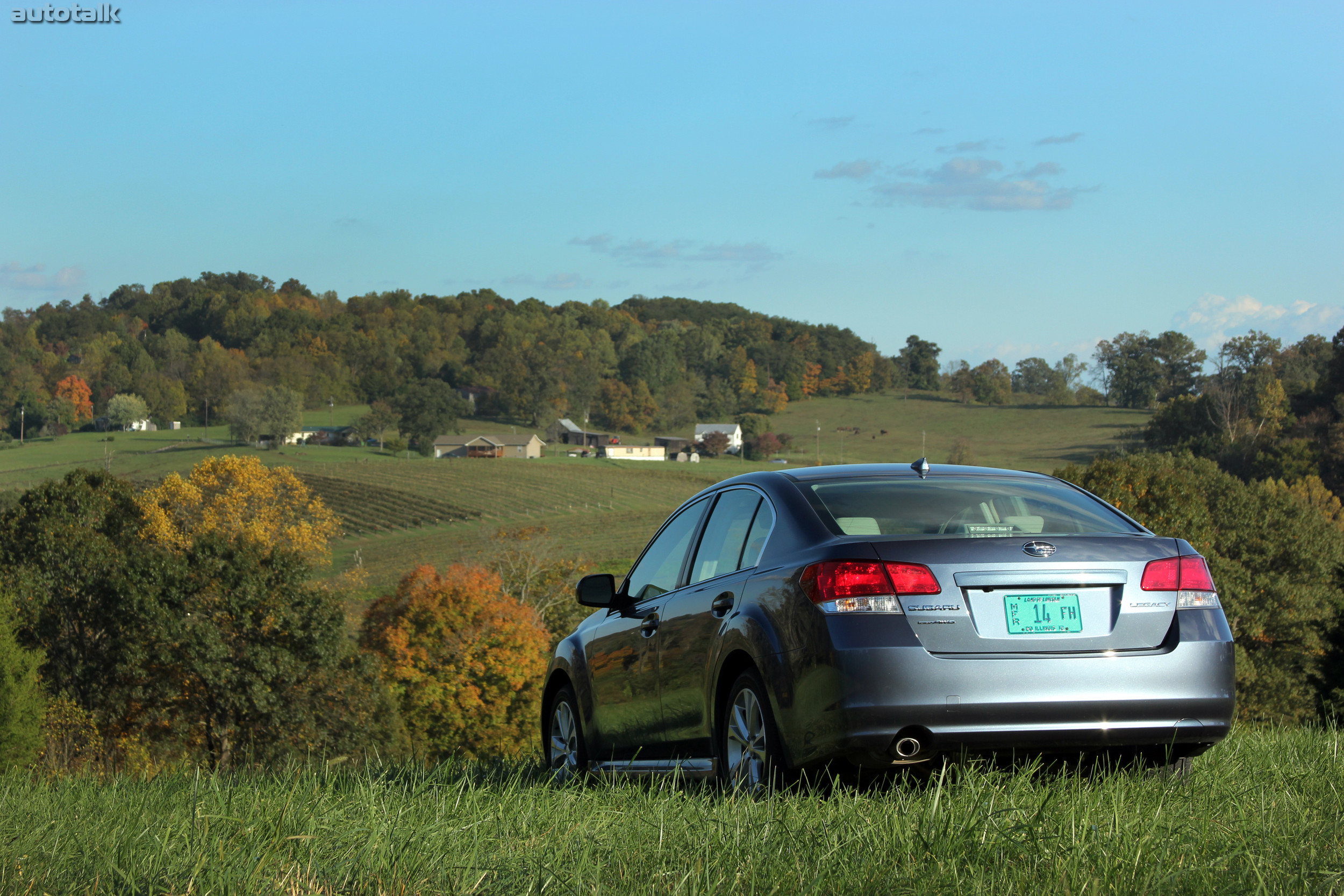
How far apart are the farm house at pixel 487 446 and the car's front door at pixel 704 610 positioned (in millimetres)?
130003

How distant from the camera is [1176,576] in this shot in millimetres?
4762

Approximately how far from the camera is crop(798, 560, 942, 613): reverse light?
4.50 meters

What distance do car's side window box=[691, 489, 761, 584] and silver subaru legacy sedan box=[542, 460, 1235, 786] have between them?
162 mm

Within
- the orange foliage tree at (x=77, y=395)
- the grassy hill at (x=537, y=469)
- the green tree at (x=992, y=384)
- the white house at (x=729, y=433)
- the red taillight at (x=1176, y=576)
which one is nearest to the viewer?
the red taillight at (x=1176, y=576)

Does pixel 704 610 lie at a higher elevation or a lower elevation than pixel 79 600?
higher

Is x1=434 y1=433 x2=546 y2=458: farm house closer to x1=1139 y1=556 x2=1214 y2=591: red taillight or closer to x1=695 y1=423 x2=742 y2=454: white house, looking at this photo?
x1=695 y1=423 x2=742 y2=454: white house

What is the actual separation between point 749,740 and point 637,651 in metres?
1.30

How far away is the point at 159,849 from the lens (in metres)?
3.48

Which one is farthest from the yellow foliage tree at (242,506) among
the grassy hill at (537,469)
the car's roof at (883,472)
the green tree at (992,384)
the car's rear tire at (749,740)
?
the green tree at (992,384)

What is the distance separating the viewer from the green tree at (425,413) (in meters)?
139

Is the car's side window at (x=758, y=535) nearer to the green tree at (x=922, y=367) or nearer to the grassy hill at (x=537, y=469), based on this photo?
the grassy hill at (x=537, y=469)

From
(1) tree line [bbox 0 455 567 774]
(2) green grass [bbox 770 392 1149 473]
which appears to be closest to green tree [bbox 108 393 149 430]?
(2) green grass [bbox 770 392 1149 473]

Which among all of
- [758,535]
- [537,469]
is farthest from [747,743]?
[537,469]

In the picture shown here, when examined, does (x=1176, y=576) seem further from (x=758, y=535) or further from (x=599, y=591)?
(x=599, y=591)
